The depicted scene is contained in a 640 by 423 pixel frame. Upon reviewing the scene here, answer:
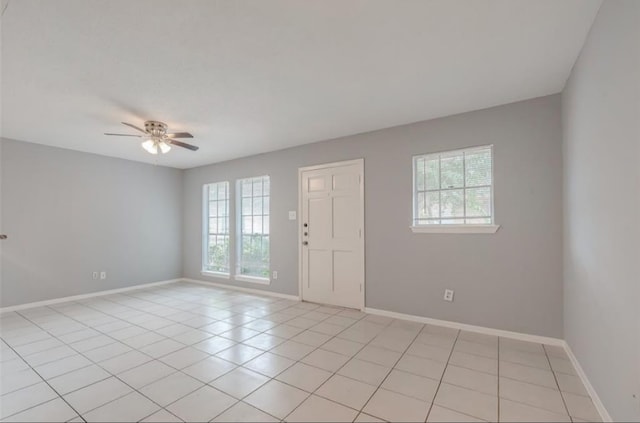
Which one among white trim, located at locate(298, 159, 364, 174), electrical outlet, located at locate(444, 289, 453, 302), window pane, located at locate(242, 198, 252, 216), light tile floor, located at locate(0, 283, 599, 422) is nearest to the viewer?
light tile floor, located at locate(0, 283, 599, 422)

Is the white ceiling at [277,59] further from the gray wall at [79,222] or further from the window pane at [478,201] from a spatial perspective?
the gray wall at [79,222]

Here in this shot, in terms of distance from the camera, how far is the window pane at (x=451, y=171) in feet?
11.2

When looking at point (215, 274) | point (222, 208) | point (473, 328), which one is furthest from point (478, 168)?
point (215, 274)

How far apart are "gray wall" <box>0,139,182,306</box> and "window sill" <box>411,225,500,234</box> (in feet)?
16.9

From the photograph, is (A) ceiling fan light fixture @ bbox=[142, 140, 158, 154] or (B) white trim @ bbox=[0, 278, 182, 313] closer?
(A) ceiling fan light fixture @ bbox=[142, 140, 158, 154]

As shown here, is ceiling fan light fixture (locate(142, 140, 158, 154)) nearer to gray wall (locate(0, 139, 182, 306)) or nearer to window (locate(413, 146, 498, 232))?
gray wall (locate(0, 139, 182, 306))

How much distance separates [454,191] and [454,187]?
0.05 meters

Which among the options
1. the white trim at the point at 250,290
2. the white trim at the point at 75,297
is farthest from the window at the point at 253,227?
the white trim at the point at 75,297

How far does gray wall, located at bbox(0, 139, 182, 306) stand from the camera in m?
4.26

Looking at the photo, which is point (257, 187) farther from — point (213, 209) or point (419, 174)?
point (419, 174)

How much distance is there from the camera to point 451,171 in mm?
3471

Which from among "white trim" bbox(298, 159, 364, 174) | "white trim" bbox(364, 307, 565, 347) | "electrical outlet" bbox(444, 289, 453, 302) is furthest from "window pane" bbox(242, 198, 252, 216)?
"electrical outlet" bbox(444, 289, 453, 302)

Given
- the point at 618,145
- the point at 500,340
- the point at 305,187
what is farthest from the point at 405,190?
the point at 618,145

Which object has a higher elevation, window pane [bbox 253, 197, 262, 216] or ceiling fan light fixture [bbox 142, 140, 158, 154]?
ceiling fan light fixture [bbox 142, 140, 158, 154]
